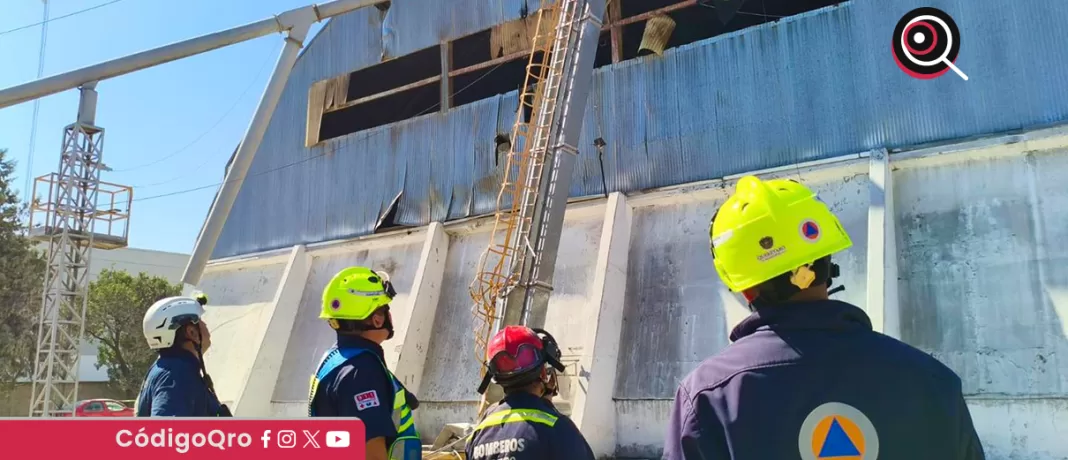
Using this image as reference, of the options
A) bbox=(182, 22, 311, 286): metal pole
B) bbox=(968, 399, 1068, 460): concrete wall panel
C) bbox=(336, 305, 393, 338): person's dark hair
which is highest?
bbox=(182, 22, 311, 286): metal pole

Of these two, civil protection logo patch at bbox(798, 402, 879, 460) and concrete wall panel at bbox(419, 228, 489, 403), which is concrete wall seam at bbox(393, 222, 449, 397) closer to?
concrete wall panel at bbox(419, 228, 489, 403)

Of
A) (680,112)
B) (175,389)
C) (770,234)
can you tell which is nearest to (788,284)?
(770,234)

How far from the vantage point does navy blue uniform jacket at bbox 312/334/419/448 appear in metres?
2.87

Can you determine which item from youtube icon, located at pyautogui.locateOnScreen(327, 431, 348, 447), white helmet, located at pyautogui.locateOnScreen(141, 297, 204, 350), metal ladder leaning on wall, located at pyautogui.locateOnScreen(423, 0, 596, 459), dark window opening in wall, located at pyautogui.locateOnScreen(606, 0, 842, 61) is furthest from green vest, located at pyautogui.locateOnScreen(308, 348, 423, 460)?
dark window opening in wall, located at pyautogui.locateOnScreen(606, 0, 842, 61)

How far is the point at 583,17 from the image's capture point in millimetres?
9750

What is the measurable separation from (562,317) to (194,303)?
742 cm

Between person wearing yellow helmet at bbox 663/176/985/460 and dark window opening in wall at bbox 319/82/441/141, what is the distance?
14142 millimetres

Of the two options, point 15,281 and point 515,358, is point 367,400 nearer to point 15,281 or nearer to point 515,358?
point 515,358

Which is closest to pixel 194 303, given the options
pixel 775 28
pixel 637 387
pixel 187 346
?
pixel 187 346

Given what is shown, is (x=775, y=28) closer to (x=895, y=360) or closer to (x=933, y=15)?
(x=933, y=15)

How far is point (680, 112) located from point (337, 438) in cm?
968

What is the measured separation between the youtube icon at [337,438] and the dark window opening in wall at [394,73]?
525 inches

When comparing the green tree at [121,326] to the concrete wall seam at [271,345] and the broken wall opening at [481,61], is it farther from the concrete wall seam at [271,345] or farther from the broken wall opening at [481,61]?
the concrete wall seam at [271,345]

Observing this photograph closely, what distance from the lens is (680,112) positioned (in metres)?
11.4
